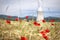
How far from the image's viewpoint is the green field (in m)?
1.44

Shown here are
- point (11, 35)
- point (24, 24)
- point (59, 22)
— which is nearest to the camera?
point (11, 35)

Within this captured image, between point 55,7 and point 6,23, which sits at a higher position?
point 55,7

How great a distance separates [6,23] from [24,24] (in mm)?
185

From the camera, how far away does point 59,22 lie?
1.65 metres

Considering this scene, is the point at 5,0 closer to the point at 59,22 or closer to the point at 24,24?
the point at 24,24

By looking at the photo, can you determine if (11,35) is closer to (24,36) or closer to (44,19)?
(24,36)

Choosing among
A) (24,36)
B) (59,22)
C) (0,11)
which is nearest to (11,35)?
(24,36)

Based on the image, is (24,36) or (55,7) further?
(55,7)

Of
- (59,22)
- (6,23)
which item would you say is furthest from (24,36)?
(59,22)

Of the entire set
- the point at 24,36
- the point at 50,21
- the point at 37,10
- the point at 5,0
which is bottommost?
the point at 24,36

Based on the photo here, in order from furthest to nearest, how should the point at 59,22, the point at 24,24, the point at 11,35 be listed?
→ 1. the point at 59,22
2. the point at 24,24
3. the point at 11,35

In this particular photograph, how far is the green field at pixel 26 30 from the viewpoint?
144 centimetres

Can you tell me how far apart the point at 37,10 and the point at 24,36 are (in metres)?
0.33

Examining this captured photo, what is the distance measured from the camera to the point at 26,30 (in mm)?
1502
